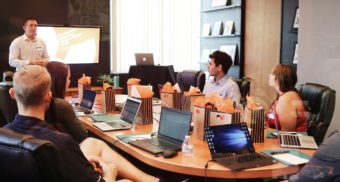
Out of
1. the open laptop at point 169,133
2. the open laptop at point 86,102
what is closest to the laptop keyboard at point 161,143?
the open laptop at point 169,133

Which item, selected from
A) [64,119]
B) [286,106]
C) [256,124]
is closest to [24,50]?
[64,119]

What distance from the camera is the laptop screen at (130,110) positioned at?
3.17 meters

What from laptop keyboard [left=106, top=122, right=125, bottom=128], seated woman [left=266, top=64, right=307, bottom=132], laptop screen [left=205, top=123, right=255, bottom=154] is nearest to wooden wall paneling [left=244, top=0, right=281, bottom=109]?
seated woman [left=266, top=64, right=307, bottom=132]

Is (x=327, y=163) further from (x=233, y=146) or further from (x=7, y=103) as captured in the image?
(x=7, y=103)

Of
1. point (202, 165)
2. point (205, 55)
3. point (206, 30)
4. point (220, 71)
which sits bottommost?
point (202, 165)

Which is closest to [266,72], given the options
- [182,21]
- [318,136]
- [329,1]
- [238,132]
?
[329,1]

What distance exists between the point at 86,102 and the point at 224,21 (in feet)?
11.1

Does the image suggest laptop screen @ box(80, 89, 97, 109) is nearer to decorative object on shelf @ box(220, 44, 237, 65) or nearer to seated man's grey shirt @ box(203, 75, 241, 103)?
seated man's grey shirt @ box(203, 75, 241, 103)

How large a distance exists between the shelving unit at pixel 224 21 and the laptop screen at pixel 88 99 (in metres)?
3.02

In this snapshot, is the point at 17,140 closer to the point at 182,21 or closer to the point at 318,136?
the point at 318,136

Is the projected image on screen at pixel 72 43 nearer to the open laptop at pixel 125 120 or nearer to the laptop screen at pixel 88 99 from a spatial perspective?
the laptop screen at pixel 88 99

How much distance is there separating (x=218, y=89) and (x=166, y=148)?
176 cm

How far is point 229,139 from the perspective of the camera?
2359 millimetres

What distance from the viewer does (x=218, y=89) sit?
13.4 feet
